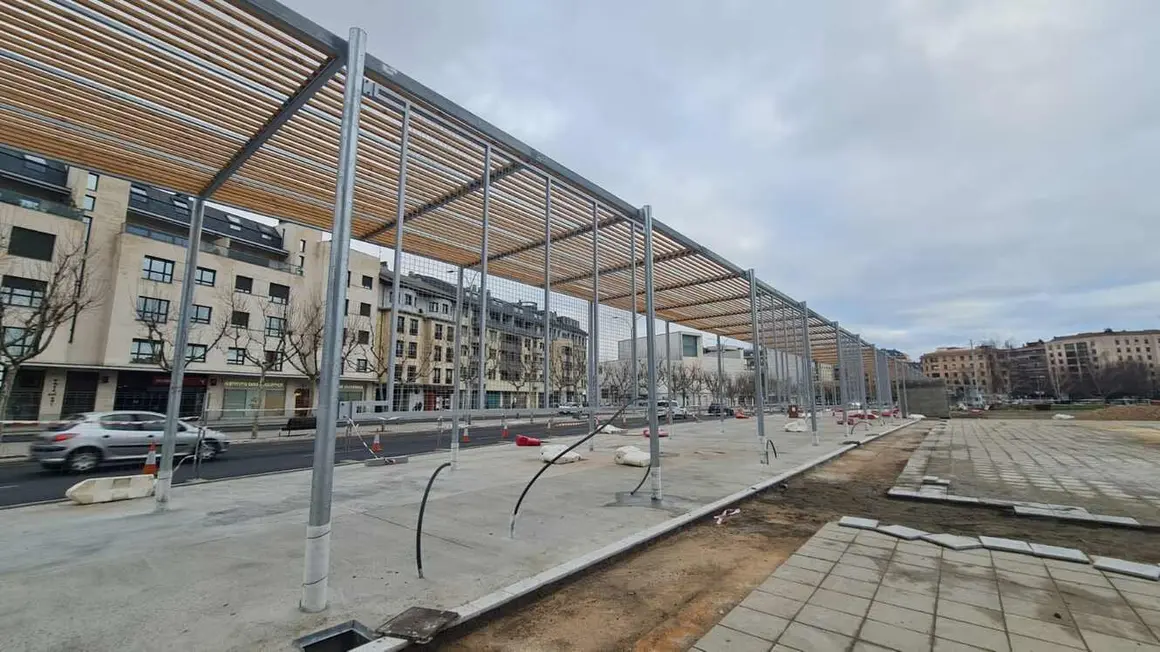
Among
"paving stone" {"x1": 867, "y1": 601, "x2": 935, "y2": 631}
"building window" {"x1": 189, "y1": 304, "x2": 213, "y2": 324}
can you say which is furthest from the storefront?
"paving stone" {"x1": 867, "y1": 601, "x2": 935, "y2": 631}

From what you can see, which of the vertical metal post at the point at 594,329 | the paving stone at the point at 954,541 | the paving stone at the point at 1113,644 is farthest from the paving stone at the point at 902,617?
the vertical metal post at the point at 594,329

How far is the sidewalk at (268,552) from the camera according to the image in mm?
3361

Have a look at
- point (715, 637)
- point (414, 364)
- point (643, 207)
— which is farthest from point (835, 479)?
point (414, 364)

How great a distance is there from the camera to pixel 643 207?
797 centimetres

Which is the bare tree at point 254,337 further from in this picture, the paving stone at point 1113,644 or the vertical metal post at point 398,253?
the paving stone at point 1113,644

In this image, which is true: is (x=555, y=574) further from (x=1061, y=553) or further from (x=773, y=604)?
(x=1061, y=553)

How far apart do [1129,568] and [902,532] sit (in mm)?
1848

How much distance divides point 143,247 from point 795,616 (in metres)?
40.9

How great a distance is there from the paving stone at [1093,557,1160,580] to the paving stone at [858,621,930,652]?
2.87m

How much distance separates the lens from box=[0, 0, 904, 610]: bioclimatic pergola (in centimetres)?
386

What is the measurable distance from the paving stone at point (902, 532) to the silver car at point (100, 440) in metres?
13.6

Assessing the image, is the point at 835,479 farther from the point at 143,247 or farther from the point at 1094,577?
the point at 143,247

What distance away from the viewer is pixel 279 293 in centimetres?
3628

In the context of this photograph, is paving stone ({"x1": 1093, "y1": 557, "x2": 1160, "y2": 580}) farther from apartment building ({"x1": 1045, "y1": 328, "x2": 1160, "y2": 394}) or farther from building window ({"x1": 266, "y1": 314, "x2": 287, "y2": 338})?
apartment building ({"x1": 1045, "y1": 328, "x2": 1160, "y2": 394})
